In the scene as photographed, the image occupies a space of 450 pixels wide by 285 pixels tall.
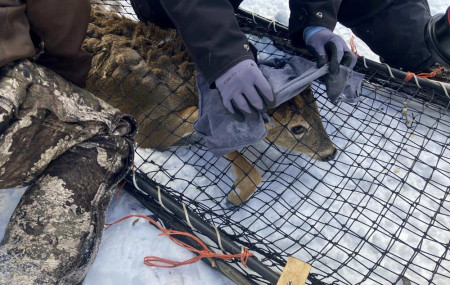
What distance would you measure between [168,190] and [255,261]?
81 cm

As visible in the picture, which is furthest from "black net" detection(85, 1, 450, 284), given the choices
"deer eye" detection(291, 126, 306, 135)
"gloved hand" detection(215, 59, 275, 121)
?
"gloved hand" detection(215, 59, 275, 121)

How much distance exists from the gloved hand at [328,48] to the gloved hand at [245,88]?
438 millimetres

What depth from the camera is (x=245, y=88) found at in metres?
2.17

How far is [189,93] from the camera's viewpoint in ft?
9.86

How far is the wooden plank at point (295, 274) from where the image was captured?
2.11 meters

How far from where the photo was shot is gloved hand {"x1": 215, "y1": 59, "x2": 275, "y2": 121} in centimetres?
216

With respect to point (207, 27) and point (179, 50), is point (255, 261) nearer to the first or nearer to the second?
point (207, 27)

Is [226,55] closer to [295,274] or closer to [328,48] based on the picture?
[328,48]

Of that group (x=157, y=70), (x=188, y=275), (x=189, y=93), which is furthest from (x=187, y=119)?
(x=188, y=275)

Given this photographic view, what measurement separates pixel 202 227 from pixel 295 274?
62cm

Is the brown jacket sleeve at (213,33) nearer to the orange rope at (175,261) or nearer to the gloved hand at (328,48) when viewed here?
the gloved hand at (328,48)

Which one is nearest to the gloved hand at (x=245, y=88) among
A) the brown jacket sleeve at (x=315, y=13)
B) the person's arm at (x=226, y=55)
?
the person's arm at (x=226, y=55)

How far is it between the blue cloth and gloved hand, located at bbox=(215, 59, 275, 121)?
0.09m

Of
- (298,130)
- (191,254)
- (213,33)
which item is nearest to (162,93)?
(213,33)
